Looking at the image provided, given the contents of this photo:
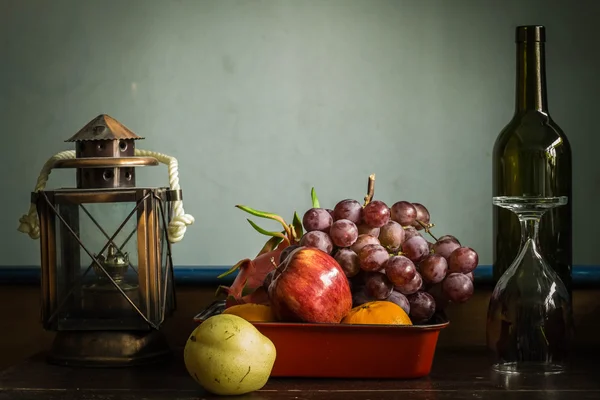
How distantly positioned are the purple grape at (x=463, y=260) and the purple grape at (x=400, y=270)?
0.20ft

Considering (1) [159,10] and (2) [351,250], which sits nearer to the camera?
(2) [351,250]

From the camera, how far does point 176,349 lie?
110cm

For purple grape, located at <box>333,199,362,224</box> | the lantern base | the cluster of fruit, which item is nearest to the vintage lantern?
the lantern base

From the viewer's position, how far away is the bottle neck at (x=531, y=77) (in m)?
0.99

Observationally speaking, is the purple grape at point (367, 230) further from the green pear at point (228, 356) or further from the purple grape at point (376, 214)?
the green pear at point (228, 356)

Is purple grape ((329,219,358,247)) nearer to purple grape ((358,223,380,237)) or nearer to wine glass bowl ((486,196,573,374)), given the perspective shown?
purple grape ((358,223,380,237))

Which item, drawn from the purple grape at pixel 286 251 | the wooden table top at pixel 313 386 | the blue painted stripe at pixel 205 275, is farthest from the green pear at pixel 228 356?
the blue painted stripe at pixel 205 275

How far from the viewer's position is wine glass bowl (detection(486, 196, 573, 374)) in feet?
2.94

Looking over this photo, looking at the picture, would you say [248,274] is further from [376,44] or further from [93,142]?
[376,44]

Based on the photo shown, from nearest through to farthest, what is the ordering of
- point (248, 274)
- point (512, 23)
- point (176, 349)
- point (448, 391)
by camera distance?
1. point (448, 391)
2. point (248, 274)
3. point (176, 349)
4. point (512, 23)

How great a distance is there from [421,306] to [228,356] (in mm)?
247

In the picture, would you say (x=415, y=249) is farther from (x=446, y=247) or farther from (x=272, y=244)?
(x=272, y=244)

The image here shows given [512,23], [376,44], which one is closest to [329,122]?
[376,44]

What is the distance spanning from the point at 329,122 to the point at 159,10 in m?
0.32
